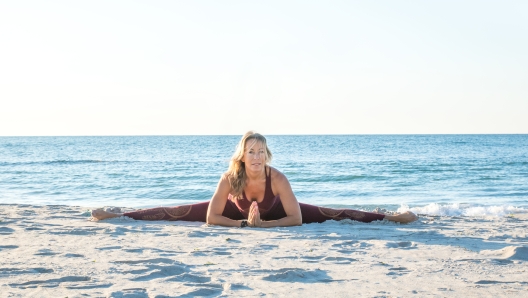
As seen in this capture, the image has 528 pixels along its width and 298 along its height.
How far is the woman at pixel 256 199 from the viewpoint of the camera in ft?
21.3

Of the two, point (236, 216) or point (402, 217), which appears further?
point (402, 217)

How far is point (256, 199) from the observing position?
6887 mm

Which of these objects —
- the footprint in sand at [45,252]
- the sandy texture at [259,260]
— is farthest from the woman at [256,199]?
the footprint in sand at [45,252]

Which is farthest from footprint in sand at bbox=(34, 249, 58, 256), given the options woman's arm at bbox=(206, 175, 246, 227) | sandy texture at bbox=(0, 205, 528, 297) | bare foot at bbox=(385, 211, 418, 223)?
bare foot at bbox=(385, 211, 418, 223)

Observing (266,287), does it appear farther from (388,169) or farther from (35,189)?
(388,169)

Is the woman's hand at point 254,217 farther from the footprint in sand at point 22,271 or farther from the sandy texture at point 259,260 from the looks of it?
the footprint in sand at point 22,271

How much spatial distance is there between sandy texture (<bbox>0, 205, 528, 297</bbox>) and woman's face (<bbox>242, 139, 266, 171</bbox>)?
29.4 inches

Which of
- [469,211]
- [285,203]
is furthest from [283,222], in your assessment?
[469,211]

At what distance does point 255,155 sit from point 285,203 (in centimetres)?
76

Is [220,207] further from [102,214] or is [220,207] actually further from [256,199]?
[102,214]

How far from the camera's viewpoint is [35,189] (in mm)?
16781

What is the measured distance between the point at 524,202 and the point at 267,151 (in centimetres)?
944

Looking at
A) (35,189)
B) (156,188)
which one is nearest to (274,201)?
(156,188)

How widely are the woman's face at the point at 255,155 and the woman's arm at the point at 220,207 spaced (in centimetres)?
41
